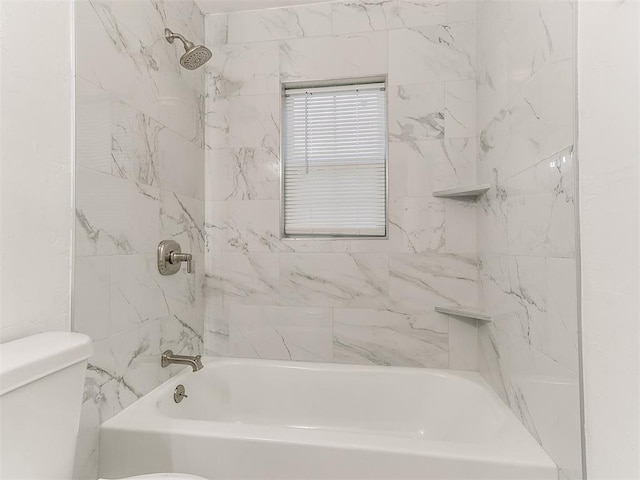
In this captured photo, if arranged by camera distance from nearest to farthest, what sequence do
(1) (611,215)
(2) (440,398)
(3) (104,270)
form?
(1) (611,215), (3) (104,270), (2) (440,398)

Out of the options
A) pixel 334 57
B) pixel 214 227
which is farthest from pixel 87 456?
pixel 334 57

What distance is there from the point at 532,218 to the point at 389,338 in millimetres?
959

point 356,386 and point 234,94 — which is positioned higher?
point 234,94

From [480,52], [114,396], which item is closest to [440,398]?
[114,396]

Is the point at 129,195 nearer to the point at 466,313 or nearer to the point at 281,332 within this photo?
the point at 281,332

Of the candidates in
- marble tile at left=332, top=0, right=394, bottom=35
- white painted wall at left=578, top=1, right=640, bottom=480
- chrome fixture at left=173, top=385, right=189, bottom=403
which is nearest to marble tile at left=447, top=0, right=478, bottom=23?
marble tile at left=332, top=0, right=394, bottom=35

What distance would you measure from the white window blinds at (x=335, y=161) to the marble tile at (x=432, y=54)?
161mm

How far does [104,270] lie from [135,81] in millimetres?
749

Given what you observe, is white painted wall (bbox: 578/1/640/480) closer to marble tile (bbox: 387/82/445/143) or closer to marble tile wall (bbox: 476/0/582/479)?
marble tile wall (bbox: 476/0/582/479)

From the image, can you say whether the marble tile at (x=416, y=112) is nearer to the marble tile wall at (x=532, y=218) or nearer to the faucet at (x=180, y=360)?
the marble tile wall at (x=532, y=218)

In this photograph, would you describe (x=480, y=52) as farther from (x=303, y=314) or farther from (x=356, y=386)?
(x=356, y=386)

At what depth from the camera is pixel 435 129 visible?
70.6 inches

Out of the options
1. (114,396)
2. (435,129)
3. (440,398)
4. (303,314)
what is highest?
(435,129)

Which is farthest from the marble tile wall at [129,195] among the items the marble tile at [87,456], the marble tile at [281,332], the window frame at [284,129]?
the window frame at [284,129]
